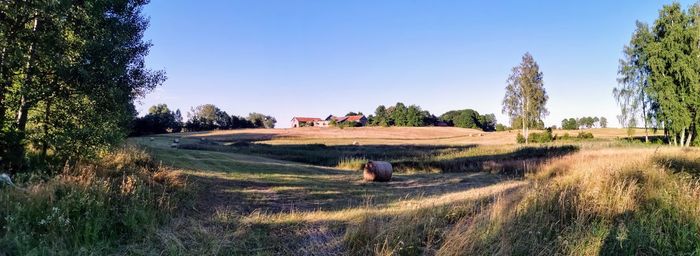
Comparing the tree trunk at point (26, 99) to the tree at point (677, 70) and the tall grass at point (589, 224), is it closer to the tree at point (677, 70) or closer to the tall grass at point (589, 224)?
the tall grass at point (589, 224)

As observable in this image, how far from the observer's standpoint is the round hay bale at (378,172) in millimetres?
16906

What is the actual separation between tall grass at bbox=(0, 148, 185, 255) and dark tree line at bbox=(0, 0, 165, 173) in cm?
234

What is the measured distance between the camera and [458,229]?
4.71 m

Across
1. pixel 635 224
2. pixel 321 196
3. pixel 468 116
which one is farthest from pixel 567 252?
pixel 468 116

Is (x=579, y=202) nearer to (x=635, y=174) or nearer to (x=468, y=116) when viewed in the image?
(x=635, y=174)

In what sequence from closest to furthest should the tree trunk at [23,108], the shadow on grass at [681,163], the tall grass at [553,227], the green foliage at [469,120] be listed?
1. the tall grass at [553,227]
2. the tree trunk at [23,108]
3. the shadow on grass at [681,163]
4. the green foliage at [469,120]

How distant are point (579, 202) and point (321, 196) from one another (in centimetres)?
718

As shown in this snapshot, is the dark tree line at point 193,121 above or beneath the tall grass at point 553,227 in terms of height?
above

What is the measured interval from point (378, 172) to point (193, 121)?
70.6 m

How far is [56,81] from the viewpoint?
8.39 metres

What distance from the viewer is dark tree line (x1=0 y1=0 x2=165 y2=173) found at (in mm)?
7172

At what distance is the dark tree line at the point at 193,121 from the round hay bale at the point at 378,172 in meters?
53.1

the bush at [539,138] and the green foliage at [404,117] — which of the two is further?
the green foliage at [404,117]

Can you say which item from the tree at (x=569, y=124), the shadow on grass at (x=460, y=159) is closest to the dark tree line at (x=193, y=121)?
the shadow on grass at (x=460, y=159)
